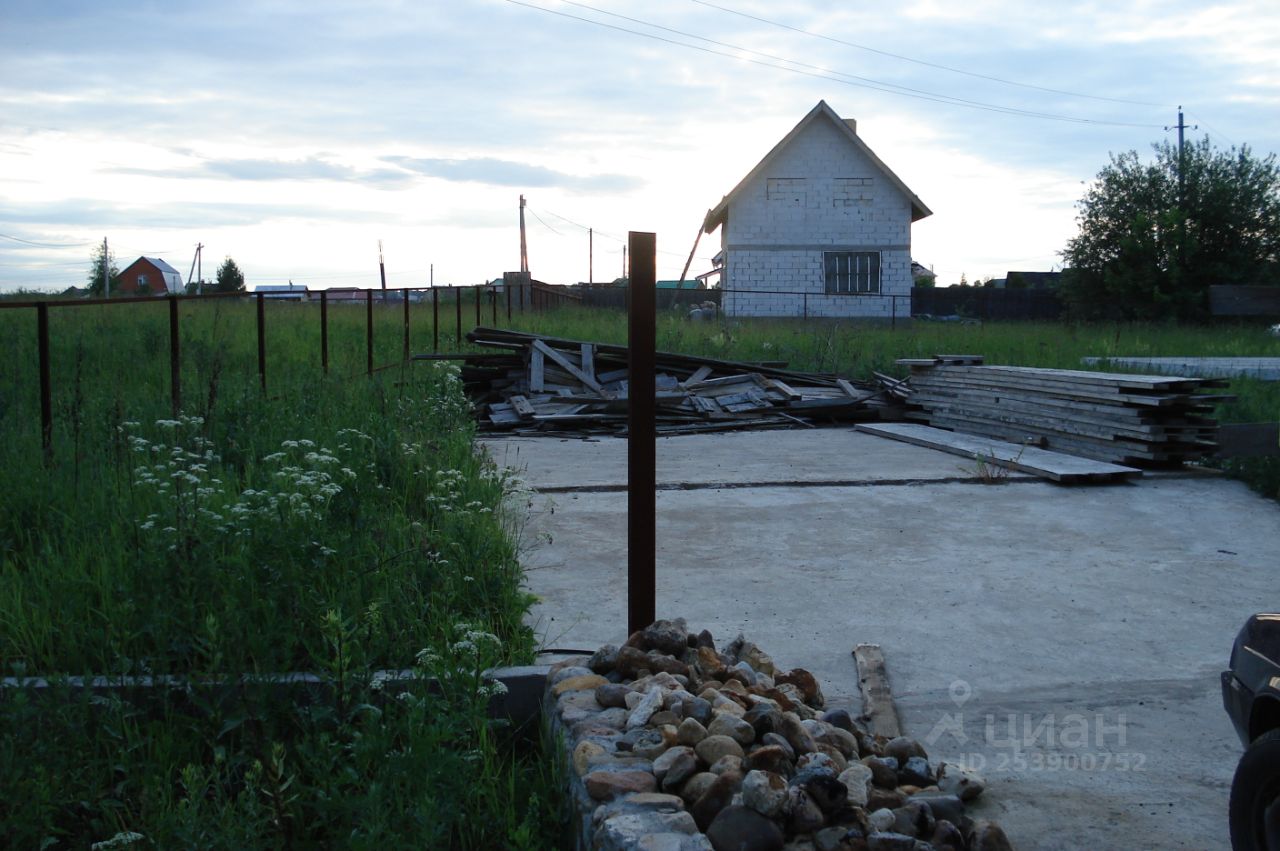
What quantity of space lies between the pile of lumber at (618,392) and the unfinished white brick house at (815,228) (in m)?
16.3

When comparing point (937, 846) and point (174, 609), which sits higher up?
point (174, 609)

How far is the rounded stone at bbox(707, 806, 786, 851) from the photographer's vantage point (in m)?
2.74

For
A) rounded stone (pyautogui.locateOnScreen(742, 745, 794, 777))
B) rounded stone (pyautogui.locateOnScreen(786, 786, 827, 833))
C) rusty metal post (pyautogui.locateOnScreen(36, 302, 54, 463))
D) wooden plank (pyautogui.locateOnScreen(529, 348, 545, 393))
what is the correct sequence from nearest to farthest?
rounded stone (pyautogui.locateOnScreen(786, 786, 827, 833)), rounded stone (pyautogui.locateOnScreen(742, 745, 794, 777)), rusty metal post (pyautogui.locateOnScreen(36, 302, 54, 463)), wooden plank (pyautogui.locateOnScreen(529, 348, 545, 393))

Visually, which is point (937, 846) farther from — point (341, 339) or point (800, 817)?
point (341, 339)

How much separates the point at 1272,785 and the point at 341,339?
18319 mm

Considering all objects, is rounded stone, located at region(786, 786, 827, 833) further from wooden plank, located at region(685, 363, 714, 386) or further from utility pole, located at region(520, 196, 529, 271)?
utility pole, located at region(520, 196, 529, 271)

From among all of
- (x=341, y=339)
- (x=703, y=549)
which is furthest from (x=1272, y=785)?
(x=341, y=339)

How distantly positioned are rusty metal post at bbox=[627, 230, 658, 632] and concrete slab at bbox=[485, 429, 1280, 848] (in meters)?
1.10

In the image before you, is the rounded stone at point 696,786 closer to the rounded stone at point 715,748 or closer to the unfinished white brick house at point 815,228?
the rounded stone at point 715,748

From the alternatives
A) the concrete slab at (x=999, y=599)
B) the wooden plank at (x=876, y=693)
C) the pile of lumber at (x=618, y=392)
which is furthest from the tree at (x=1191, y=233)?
the wooden plank at (x=876, y=693)

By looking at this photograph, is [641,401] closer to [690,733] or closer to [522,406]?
[690,733]

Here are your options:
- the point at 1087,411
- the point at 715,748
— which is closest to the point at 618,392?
the point at 1087,411

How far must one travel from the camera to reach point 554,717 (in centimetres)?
375

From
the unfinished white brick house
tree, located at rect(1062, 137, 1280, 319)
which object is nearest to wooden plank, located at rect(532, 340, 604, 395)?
the unfinished white brick house
